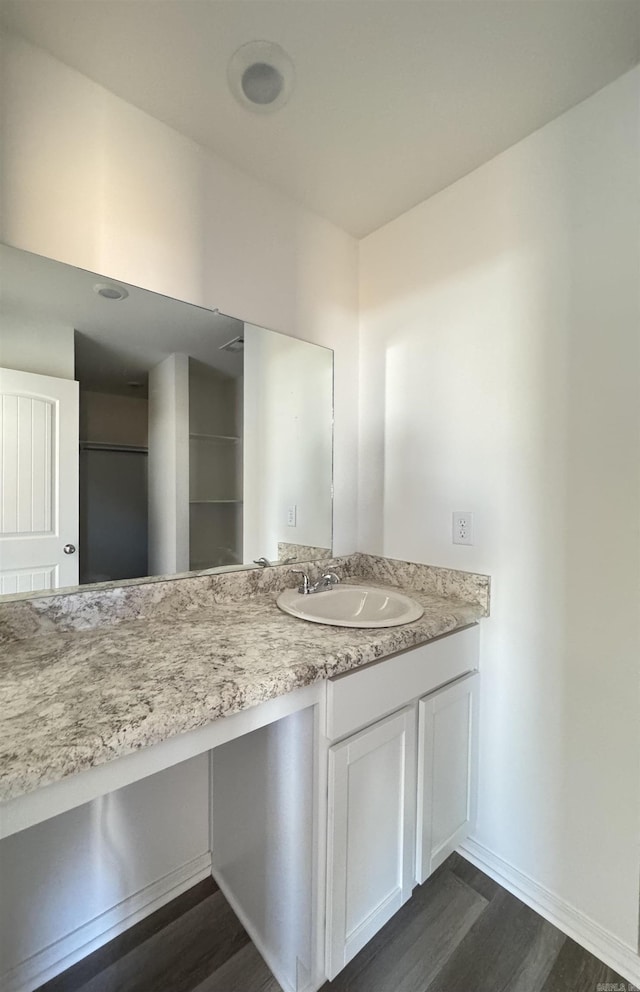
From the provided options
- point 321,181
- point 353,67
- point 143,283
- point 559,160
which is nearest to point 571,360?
point 559,160

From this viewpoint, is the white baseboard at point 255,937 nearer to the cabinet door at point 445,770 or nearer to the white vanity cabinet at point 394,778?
the white vanity cabinet at point 394,778

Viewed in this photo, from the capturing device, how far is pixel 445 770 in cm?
123

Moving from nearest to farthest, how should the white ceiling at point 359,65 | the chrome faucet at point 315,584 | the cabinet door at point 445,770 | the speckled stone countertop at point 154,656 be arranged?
the speckled stone countertop at point 154,656 < the white ceiling at point 359,65 < the cabinet door at point 445,770 < the chrome faucet at point 315,584

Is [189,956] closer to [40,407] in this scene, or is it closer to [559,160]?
[40,407]

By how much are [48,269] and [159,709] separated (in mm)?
1131

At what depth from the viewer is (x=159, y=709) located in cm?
68

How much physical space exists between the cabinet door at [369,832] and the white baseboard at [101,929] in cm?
57

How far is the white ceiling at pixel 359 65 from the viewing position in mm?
923

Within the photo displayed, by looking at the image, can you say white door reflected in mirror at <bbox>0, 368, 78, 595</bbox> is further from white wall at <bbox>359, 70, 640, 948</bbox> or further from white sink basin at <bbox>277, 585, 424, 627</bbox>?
white wall at <bbox>359, 70, 640, 948</bbox>

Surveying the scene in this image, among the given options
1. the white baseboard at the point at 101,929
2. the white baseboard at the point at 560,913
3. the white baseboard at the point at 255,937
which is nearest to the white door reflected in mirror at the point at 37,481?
the white baseboard at the point at 101,929

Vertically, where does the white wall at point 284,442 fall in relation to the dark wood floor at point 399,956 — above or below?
above

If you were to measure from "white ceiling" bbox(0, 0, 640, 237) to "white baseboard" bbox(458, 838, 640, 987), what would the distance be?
232 centimetres

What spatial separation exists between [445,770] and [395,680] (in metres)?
0.44

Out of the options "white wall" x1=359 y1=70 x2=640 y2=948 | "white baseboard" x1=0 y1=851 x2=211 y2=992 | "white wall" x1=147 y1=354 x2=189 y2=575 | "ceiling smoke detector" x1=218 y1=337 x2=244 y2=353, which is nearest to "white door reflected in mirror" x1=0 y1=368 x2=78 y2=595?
"white wall" x1=147 y1=354 x2=189 y2=575
